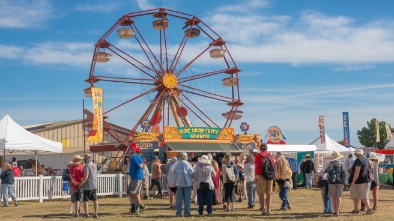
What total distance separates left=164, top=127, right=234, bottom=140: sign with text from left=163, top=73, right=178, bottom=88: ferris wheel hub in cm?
474

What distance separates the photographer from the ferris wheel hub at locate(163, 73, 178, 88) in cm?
3162

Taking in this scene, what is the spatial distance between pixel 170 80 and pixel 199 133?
5.32 metres

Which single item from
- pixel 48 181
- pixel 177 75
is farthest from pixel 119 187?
pixel 177 75

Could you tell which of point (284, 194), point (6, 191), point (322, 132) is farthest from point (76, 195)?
point (322, 132)

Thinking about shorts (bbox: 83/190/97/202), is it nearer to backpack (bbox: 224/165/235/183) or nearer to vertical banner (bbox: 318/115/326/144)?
backpack (bbox: 224/165/235/183)

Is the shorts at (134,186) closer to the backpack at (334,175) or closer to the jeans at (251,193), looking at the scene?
the jeans at (251,193)

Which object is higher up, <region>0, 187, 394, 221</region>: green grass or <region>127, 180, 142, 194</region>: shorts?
<region>127, 180, 142, 194</region>: shorts

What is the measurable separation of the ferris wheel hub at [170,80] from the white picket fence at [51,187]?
11643 mm

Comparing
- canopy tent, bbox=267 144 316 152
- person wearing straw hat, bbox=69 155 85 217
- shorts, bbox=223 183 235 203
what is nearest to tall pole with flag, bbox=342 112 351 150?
canopy tent, bbox=267 144 316 152

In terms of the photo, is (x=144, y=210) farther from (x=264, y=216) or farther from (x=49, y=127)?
(x=49, y=127)

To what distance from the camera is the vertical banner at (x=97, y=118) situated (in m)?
20.8

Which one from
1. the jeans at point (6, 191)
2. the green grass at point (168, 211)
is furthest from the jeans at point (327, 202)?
the jeans at point (6, 191)

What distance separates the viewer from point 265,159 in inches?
503

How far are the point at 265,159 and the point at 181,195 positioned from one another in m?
Answer: 2.15
